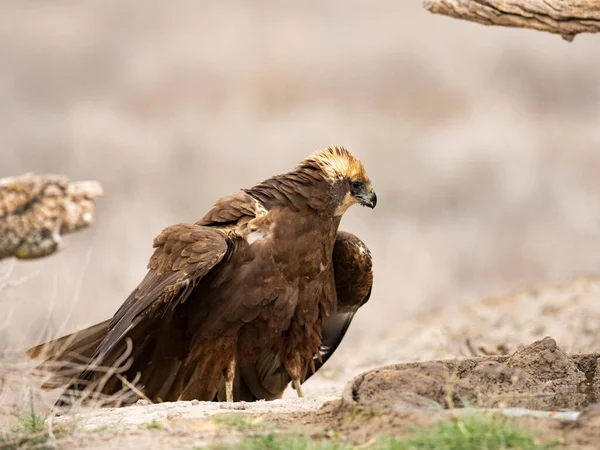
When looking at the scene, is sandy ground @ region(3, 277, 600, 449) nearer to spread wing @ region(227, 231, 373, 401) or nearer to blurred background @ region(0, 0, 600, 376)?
spread wing @ region(227, 231, 373, 401)

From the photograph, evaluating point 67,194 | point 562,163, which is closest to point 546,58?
point 562,163

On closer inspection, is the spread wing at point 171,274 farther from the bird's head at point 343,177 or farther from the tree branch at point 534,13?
the tree branch at point 534,13

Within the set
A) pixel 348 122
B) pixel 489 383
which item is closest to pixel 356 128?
pixel 348 122

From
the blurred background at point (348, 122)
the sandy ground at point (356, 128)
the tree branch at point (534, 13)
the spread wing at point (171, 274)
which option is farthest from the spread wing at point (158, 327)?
the blurred background at point (348, 122)

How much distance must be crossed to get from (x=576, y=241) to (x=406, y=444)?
10.8 m

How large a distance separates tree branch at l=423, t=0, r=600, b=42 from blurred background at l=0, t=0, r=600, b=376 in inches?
264

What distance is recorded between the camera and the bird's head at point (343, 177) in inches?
259

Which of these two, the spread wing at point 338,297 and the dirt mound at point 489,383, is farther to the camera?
the spread wing at point 338,297

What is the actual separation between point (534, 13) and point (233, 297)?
264 centimetres

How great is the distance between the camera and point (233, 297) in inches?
247

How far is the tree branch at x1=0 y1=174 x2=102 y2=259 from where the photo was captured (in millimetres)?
7949

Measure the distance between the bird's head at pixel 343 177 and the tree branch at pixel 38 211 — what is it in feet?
7.74

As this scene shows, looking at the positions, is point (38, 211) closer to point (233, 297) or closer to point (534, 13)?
point (233, 297)

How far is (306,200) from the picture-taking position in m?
6.46
